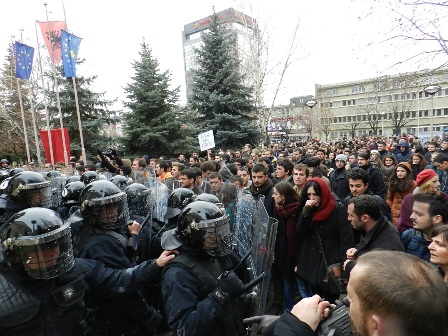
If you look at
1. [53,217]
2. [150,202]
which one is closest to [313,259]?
[150,202]

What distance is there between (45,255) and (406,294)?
201cm

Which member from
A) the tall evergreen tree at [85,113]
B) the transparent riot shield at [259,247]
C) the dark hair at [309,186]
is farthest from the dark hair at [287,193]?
the tall evergreen tree at [85,113]

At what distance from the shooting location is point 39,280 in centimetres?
214

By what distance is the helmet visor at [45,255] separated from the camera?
82.3 inches

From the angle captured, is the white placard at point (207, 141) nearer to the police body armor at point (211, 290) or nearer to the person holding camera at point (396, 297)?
the police body armor at point (211, 290)

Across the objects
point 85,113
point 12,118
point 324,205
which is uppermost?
point 12,118

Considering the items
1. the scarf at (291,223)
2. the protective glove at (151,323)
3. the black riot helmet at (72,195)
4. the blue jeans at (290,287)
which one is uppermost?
the black riot helmet at (72,195)

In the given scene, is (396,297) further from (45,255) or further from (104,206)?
(104,206)

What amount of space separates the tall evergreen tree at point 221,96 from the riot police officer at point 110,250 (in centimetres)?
1478

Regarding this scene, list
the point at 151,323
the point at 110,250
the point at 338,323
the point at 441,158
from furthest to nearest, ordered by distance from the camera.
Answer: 1. the point at 441,158
2. the point at 151,323
3. the point at 110,250
4. the point at 338,323

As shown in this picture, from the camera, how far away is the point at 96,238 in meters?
2.85

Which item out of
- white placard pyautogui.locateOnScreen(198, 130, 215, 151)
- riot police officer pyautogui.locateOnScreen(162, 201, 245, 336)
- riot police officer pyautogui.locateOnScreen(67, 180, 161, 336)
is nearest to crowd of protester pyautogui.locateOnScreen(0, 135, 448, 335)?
riot police officer pyautogui.locateOnScreen(67, 180, 161, 336)

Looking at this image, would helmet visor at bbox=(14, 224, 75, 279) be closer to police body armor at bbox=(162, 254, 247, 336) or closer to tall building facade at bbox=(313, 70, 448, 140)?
police body armor at bbox=(162, 254, 247, 336)

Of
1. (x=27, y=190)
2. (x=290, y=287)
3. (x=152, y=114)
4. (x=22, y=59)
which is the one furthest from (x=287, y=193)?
(x=22, y=59)
